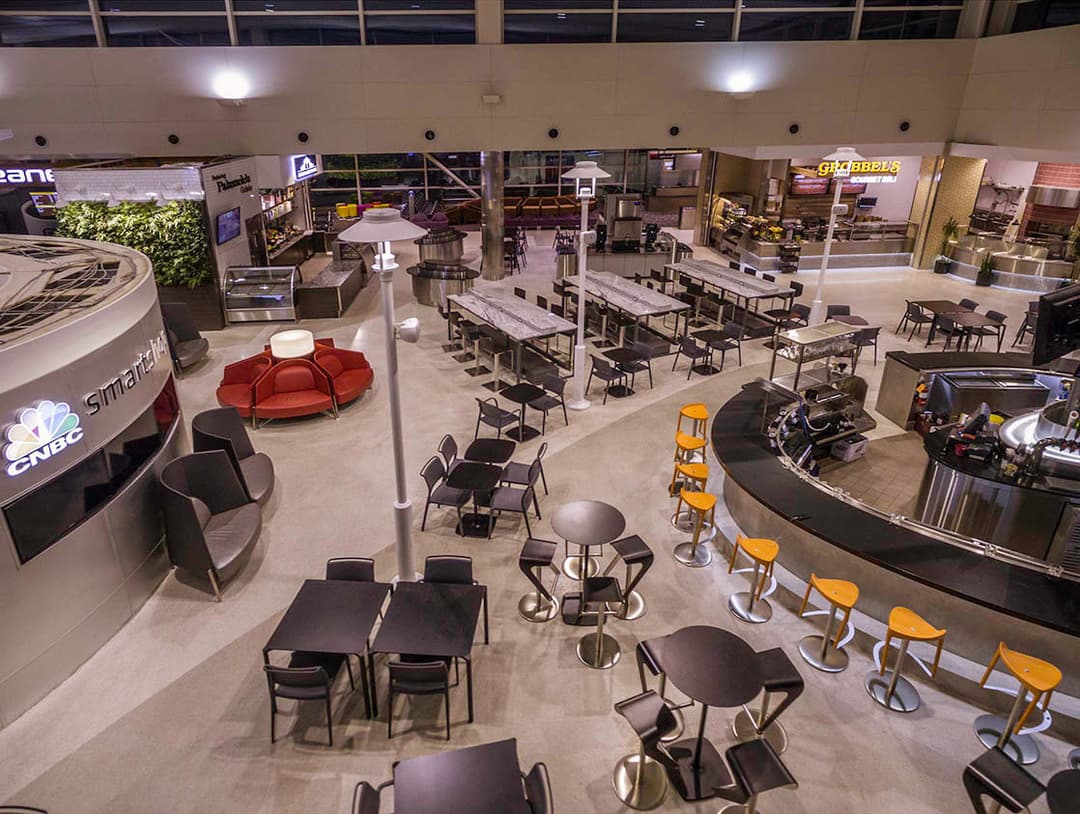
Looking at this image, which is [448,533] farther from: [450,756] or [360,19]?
[360,19]

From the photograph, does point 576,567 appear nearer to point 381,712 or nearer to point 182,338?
point 381,712

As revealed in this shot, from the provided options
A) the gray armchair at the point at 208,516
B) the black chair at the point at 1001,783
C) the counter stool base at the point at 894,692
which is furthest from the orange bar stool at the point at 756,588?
the gray armchair at the point at 208,516

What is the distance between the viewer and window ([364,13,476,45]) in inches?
580

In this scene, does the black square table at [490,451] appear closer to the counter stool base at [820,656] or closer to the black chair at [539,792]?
the counter stool base at [820,656]

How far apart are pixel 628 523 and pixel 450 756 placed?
389 cm

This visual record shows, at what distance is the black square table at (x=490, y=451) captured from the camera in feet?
25.4

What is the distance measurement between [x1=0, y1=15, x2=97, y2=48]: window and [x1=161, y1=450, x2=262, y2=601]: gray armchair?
1254 cm

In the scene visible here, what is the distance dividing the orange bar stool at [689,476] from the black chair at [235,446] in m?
4.65

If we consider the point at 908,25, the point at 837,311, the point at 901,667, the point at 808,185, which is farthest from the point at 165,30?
the point at 901,667

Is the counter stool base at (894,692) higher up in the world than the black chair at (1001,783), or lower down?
lower down

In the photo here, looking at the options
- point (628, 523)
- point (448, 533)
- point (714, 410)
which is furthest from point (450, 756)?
point (714, 410)

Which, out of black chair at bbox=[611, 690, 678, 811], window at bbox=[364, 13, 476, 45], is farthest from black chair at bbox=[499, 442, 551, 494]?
window at bbox=[364, 13, 476, 45]

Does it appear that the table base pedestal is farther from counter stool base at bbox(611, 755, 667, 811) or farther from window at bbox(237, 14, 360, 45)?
window at bbox(237, 14, 360, 45)

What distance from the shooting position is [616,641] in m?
5.95
